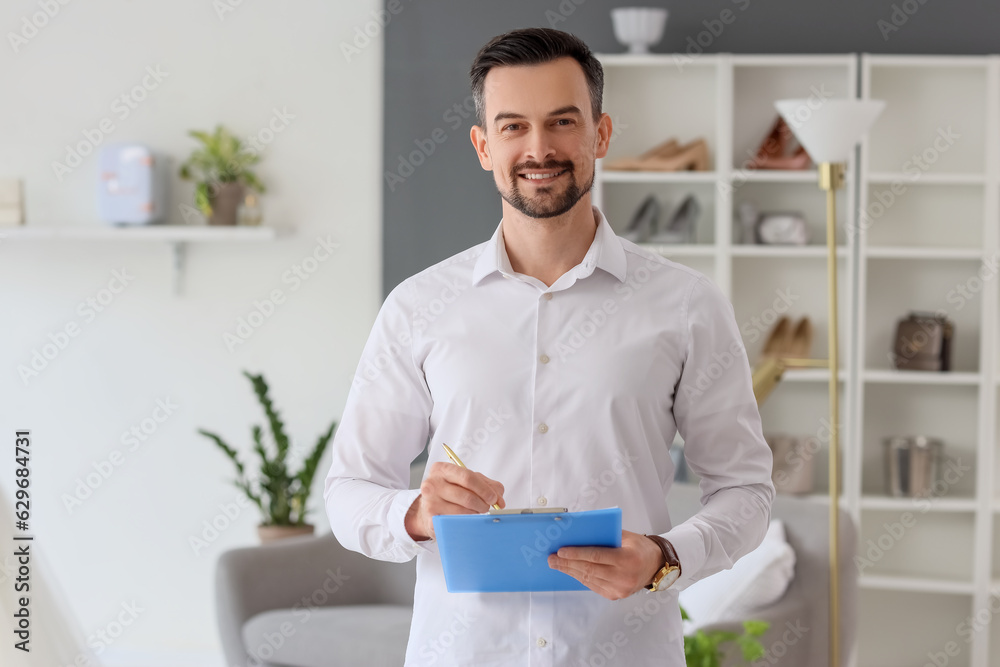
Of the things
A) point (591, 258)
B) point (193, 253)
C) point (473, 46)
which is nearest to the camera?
point (591, 258)

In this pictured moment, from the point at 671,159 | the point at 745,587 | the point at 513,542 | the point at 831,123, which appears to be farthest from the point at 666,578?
the point at 671,159

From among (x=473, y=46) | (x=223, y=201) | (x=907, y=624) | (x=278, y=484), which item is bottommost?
(x=907, y=624)

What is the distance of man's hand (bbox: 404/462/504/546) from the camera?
3.86ft

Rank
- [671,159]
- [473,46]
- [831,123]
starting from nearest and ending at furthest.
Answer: [831,123] → [671,159] → [473,46]

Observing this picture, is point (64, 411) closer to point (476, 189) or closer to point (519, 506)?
point (476, 189)

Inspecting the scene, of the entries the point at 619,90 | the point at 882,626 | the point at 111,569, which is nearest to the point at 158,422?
the point at 111,569

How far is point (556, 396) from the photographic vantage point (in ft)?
4.43

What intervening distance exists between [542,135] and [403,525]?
1.75 ft

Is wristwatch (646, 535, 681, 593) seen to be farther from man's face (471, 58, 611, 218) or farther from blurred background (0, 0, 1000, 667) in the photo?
blurred background (0, 0, 1000, 667)

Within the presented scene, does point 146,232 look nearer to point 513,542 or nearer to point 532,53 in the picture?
point 532,53

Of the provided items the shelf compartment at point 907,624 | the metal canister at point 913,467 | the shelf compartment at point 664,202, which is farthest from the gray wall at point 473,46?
the shelf compartment at point 907,624

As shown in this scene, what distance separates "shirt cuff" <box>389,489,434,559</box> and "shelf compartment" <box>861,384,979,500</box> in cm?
300

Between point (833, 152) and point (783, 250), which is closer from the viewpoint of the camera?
point (833, 152)

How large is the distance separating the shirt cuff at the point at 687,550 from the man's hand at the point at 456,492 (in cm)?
23
